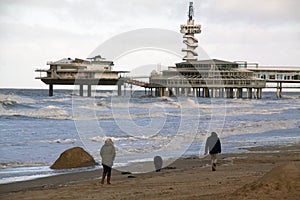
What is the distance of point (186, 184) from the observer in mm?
12227

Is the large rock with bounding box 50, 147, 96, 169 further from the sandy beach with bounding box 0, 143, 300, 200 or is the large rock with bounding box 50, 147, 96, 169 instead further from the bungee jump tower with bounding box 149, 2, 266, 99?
the bungee jump tower with bounding box 149, 2, 266, 99

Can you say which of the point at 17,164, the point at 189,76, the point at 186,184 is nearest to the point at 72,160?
the point at 17,164

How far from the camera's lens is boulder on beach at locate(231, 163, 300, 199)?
8898mm

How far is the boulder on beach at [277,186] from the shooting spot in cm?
890

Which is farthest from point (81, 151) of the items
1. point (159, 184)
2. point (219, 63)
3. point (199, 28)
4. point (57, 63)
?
point (199, 28)

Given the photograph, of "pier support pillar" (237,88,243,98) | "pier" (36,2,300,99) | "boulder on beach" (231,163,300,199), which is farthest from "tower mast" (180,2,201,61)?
"boulder on beach" (231,163,300,199)

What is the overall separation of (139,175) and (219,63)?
9979cm

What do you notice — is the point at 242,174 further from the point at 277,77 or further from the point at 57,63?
the point at 277,77

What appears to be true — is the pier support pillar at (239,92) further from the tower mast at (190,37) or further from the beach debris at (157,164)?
the beach debris at (157,164)

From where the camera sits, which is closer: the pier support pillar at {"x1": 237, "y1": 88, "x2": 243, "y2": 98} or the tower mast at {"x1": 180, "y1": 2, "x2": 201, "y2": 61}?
the pier support pillar at {"x1": 237, "y1": 88, "x2": 243, "y2": 98}

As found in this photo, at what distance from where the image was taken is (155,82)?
109562 millimetres

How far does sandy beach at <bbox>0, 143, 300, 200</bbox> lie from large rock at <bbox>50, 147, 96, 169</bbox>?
122cm

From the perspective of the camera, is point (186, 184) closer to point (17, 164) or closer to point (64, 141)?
point (17, 164)

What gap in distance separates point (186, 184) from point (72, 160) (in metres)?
5.89
